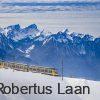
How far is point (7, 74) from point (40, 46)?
34 cm

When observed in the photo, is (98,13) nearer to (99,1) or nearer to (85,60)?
(99,1)

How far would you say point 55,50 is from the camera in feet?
11.0

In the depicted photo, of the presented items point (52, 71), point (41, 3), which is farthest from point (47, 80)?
point (41, 3)

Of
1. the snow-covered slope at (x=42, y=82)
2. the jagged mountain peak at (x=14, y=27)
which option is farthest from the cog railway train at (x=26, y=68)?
the jagged mountain peak at (x=14, y=27)

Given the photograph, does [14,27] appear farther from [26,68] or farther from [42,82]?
[42,82]

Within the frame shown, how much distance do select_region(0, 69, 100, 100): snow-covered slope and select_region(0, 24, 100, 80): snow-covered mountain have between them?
6cm

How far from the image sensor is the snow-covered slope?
3320 millimetres

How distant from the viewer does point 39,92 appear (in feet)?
11.0

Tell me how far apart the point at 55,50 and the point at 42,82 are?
0.88ft

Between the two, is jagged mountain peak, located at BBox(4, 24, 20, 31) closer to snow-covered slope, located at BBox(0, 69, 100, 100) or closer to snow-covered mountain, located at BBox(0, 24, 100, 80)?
snow-covered mountain, located at BBox(0, 24, 100, 80)

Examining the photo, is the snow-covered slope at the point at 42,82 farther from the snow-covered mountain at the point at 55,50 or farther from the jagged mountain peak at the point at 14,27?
the jagged mountain peak at the point at 14,27

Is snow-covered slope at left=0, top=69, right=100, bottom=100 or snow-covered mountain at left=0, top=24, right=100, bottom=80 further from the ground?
snow-covered mountain at left=0, top=24, right=100, bottom=80

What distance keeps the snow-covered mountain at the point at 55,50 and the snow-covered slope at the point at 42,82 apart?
6cm

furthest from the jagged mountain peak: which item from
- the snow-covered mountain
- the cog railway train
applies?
the cog railway train
